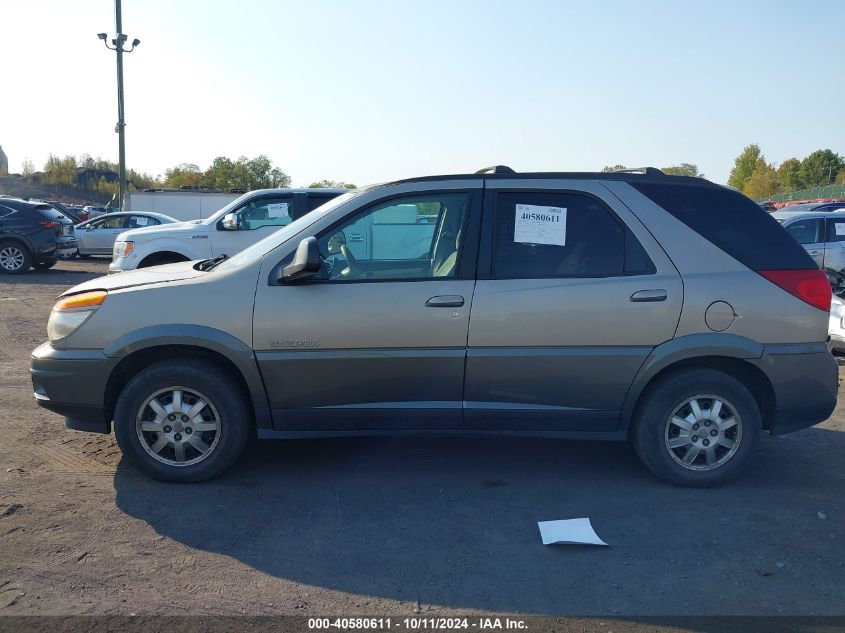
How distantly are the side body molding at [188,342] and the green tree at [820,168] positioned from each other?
9312 cm

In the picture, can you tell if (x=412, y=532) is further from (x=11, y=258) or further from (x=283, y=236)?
(x=11, y=258)

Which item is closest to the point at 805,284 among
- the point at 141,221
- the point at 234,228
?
the point at 234,228

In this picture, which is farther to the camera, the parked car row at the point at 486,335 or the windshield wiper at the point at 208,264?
the windshield wiper at the point at 208,264

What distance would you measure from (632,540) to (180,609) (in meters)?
2.36

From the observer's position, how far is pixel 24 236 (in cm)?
1750

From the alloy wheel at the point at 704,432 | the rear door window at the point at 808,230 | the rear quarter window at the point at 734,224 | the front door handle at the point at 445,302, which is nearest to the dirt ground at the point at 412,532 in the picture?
the alloy wheel at the point at 704,432

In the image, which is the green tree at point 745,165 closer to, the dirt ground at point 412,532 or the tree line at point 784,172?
the tree line at point 784,172

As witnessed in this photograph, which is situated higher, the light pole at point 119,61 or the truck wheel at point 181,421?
the light pole at point 119,61

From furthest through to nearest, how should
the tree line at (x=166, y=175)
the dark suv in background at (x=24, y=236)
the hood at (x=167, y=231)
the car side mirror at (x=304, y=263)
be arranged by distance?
the tree line at (x=166, y=175), the dark suv in background at (x=24, y=236), the hood at (x=167, y=231), the car side mirror at (x=304, y=263)

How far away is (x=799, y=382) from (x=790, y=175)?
317ft

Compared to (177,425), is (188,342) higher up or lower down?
higher up

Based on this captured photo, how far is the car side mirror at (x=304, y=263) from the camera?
452 centimetres

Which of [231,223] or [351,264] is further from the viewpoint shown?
[231,223]

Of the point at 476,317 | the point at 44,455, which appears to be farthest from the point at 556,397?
the point at 44,455
